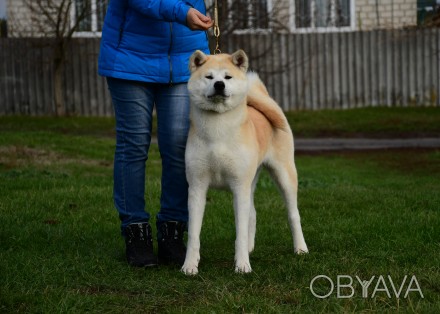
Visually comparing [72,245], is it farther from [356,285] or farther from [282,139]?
[356,285]

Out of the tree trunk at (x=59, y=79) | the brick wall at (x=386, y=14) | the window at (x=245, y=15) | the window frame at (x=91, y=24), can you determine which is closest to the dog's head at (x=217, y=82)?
the window at (x=245, y=15)

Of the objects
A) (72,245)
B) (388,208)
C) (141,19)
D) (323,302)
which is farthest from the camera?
(388,208)

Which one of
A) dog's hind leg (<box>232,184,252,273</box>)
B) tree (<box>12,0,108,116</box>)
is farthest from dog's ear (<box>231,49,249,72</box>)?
tree (<box>12,0,108,116</box>)

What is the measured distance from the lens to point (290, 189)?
521cm

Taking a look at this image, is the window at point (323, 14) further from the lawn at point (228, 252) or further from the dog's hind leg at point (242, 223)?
the dog's hind leg at point (242, 223)

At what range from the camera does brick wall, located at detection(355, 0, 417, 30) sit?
21.3 m

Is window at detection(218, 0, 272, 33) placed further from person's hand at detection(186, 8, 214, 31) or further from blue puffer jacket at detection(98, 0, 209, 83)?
person's hand at detection(186, 8, 214, 31)

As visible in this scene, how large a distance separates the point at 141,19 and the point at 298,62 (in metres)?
14.4

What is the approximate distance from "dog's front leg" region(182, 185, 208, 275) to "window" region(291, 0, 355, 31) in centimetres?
1662

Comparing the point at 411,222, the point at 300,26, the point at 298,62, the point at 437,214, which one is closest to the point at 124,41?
the point at 411,222

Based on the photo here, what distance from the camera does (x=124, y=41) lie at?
15.9ft

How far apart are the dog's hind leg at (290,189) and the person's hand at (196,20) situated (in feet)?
3.37

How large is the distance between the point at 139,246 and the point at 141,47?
115 centimetres

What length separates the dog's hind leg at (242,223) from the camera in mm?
4633
